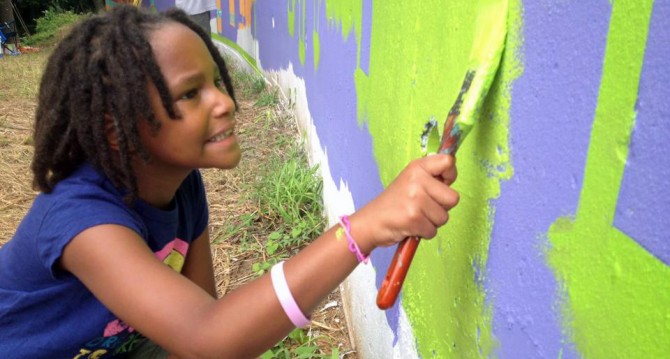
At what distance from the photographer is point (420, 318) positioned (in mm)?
1258

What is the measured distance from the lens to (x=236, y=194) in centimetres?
345

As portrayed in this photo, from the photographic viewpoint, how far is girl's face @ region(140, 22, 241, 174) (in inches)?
45.4

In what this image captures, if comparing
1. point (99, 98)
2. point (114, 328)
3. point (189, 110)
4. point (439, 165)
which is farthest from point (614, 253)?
point (114, 328)

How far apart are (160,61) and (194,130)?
0.49 feet

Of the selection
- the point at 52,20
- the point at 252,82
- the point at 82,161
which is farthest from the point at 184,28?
the point at 52,20

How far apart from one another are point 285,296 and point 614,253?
1.59 ft

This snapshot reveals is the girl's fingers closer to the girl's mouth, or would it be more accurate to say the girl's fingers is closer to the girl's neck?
the girl's mouth

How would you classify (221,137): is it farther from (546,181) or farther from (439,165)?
(546,181)

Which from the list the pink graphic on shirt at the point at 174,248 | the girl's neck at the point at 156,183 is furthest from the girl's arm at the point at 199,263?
the girl's neck at the point at 156,183

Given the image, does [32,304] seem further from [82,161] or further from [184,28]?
[184,28]

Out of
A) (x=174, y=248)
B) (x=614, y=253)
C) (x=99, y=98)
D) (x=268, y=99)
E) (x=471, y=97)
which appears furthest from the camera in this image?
(x=268, y=99)

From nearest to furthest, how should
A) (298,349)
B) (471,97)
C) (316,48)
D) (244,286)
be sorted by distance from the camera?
1. (471,97)
2. (244,286)
3. (298,349)
4. (316,48)

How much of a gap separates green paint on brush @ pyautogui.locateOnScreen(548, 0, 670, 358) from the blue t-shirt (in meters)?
0.80

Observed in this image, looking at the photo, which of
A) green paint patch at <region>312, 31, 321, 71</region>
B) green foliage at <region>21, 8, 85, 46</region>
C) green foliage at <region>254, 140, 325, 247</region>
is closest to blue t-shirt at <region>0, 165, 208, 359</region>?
green foliage at <region>254, 140, 325, 247</region>
